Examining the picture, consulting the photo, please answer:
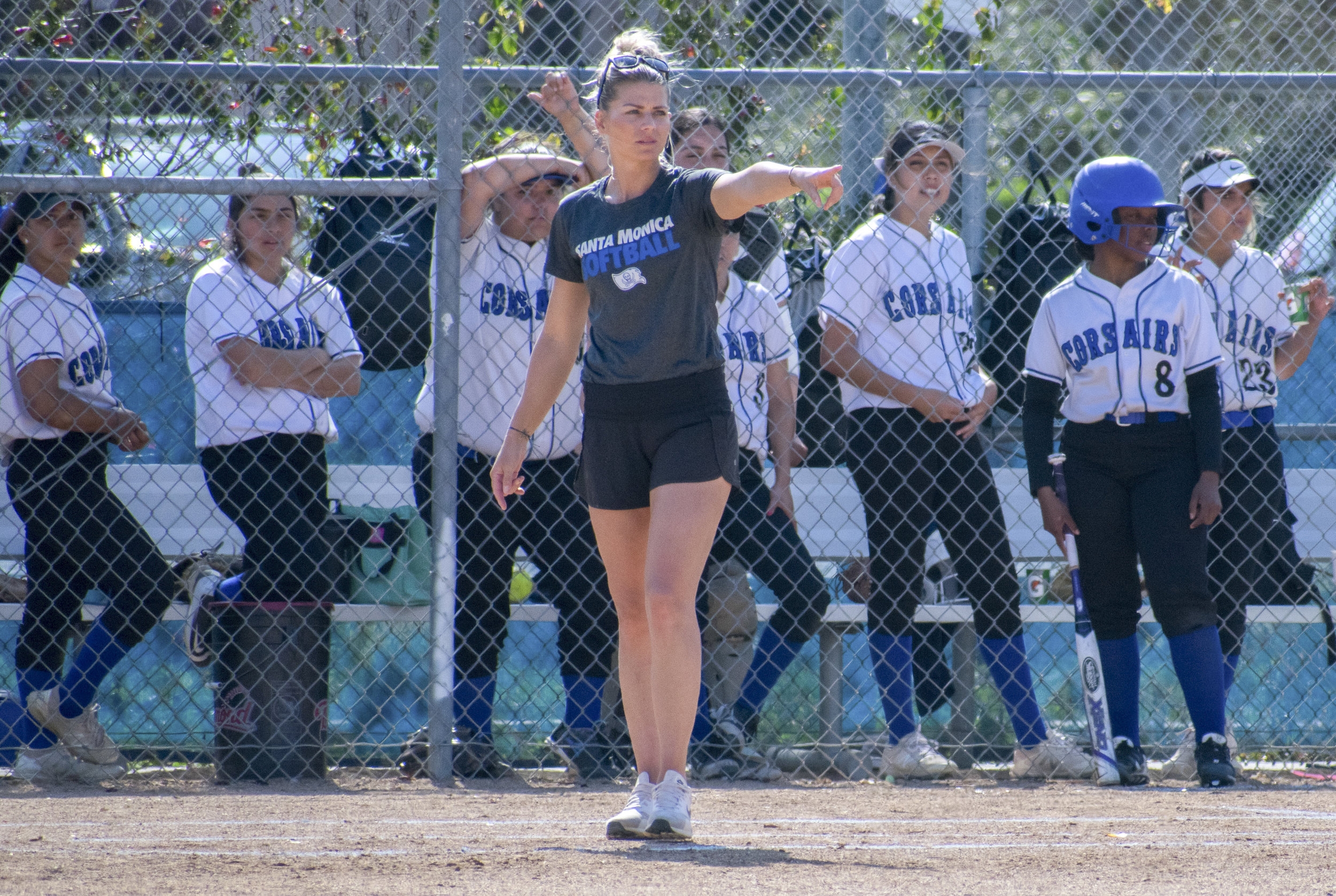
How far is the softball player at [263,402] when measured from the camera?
4574 mm

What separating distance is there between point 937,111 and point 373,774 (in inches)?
127

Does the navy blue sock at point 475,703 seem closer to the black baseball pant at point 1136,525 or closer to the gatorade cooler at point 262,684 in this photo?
the gatorade cooler at point 262,684

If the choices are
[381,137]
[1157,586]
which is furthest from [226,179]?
[1157,586]

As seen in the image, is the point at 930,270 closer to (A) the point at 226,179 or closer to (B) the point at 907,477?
(B) the point at 907,477

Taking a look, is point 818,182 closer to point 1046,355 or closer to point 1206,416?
point 1046,355

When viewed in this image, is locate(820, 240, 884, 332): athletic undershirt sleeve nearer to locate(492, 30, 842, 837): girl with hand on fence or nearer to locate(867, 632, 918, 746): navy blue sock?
locate(867, 632, 918, 746): navy blue sock

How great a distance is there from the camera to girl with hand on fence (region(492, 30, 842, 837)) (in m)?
3.12

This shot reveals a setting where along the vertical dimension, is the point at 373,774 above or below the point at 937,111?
below

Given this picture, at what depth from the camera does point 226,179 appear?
4336mm

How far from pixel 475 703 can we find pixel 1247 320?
300 centimetres

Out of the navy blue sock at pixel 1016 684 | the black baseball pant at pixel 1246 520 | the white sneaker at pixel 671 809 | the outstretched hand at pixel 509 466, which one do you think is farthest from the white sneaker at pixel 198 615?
the black baseball pant at pixel 1246 520

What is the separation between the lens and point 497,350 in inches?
186

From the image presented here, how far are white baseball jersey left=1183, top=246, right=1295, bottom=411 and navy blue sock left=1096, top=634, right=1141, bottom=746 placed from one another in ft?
3.23

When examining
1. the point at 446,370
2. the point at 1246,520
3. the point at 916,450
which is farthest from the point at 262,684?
the point at 1246,520
